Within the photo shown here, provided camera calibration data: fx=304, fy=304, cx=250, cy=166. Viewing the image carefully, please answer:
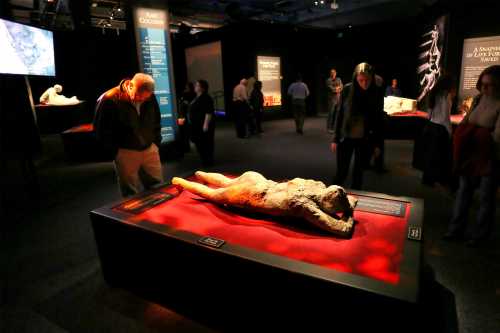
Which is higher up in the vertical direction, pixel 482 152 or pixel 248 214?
pixel 482 152

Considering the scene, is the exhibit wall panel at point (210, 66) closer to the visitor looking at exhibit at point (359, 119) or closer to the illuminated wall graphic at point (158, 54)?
the illuminated wall graphic at point (158, 54)

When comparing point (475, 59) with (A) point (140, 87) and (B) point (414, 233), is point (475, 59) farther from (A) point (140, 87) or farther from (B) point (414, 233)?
(A) point (140, 87)

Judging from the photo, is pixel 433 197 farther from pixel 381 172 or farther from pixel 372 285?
pixel 372 285

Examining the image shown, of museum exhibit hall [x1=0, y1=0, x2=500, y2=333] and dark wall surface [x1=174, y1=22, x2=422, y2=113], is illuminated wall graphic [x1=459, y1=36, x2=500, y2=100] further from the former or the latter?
dark wall surface [x1=174, y1=22, x2=422, y2=113]

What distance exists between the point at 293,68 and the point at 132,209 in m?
13.0

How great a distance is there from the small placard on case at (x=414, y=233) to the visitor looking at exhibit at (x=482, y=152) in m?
1.23

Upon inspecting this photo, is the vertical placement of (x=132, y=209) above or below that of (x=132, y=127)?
below

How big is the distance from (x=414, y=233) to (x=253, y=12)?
13.2m

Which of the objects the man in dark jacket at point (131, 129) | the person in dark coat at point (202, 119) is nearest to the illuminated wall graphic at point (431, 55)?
the person in dark coat at point (202, 119)

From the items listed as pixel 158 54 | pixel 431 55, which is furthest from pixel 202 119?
pixel 431 55

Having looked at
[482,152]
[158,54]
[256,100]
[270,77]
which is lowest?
[482,152]

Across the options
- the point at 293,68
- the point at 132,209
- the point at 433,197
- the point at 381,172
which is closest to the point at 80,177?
the point at 132,209

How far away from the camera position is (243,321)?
176cm

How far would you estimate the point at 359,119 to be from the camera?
3201 mm
